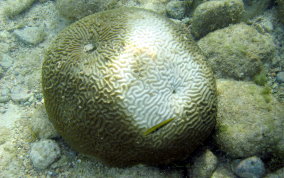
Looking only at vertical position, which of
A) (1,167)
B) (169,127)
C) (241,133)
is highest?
(169,127)

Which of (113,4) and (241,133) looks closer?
(241,133)

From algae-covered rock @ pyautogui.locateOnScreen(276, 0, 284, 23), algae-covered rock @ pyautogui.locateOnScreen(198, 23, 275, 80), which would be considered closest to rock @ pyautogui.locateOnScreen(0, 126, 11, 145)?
algae-covered rock @ pyautogui.locateOnScreen(198, 23, 275, 80)

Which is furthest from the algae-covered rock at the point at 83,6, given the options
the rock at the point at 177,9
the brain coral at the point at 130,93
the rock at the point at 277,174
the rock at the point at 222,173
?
the rock at the point at 277,174

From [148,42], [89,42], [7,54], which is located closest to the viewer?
[148,42]

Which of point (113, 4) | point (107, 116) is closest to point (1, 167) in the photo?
point (107, 116)

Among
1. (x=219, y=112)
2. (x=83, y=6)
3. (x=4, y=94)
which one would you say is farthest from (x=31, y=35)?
(x=219, y=112)

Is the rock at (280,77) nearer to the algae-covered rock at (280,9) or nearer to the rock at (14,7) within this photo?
the algae-covered rock at (280,9)

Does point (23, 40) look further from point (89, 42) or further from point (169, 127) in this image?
point (169, 127)

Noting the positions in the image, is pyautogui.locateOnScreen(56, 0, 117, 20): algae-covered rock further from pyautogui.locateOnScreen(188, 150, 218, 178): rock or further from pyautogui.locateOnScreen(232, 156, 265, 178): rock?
pyautogui.locateOnScreen(232, 156, 265, 178): rock
